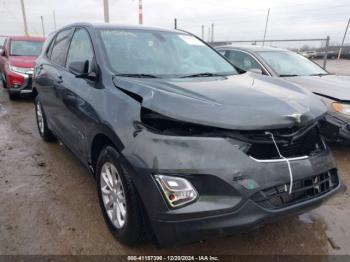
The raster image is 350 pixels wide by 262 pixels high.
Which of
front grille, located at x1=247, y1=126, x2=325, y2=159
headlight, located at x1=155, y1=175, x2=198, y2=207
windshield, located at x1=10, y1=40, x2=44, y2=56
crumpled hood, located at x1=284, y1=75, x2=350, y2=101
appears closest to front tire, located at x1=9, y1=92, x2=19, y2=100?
windshield, located at x1=10, y1=40, x2=44, y2=56

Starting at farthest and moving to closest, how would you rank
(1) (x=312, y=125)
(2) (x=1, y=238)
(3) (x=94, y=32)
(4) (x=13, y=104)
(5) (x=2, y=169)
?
(4) (x=13, y=104) < (5) (x=2, y=169) < (3) (x=94, y=32) < (2) (x=1, y=238) < (1) (x=312, y=125)

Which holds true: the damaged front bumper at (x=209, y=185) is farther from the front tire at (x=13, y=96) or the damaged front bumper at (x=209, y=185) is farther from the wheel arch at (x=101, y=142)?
the front tire at (x=13, y=96)

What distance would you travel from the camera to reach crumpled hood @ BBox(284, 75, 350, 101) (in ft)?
15.0

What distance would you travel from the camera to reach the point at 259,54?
5867 millimetres

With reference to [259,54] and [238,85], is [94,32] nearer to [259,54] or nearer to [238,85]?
[238,85]

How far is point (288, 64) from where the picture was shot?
586cm

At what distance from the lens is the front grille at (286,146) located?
2.13 meters

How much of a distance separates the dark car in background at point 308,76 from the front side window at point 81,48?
9.84 ft

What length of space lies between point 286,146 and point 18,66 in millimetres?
8029

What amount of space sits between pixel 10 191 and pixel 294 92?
9.74 feet

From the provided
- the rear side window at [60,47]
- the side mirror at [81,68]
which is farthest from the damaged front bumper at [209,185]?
the rear side window at [60,47]

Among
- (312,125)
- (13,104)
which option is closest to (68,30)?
(312,125)

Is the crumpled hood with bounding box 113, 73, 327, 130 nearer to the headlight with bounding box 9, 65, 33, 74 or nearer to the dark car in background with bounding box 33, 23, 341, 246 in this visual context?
the dark car in background with bounding box 33, 23, 341, 246

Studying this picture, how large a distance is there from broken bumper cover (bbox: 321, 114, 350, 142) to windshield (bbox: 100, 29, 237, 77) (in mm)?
1725
